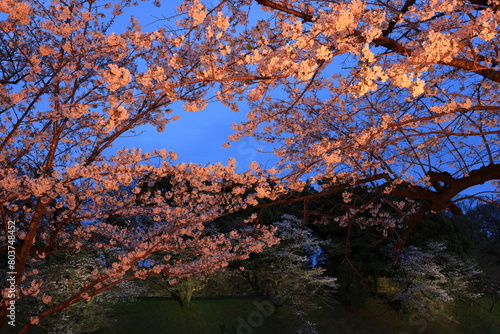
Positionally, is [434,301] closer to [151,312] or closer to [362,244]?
[362,244]

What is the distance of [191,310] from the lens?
15.1 m

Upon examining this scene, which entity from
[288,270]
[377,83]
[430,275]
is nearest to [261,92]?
[377,83]

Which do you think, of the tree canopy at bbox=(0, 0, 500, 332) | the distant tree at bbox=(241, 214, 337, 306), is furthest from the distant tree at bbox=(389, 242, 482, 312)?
the tree canopy at bbox=(0, 0, 500, 332)

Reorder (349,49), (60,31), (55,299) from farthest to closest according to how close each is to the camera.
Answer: (55,299), (60,31), (349,49)

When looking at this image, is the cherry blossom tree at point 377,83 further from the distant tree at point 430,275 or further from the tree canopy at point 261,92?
the distant tree at point 430,275

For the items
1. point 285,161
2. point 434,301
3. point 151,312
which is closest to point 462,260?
point 434,301

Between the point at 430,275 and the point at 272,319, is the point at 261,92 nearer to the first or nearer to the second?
the point at 272,319

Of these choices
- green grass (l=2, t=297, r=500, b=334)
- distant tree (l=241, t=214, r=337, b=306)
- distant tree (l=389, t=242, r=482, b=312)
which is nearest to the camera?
green grass (l=2, t=297, r=500, b=334)

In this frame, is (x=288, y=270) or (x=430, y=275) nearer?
(x=288, y=270)

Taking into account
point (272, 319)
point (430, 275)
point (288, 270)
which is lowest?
point (272, 319)

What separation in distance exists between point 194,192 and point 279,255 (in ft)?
28.0

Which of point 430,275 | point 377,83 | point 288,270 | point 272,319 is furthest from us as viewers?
point 430,275

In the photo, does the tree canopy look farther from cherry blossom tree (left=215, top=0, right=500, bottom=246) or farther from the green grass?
the green grass

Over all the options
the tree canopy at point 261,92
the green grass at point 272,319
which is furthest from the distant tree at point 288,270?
the tree canopy at point 261,92
